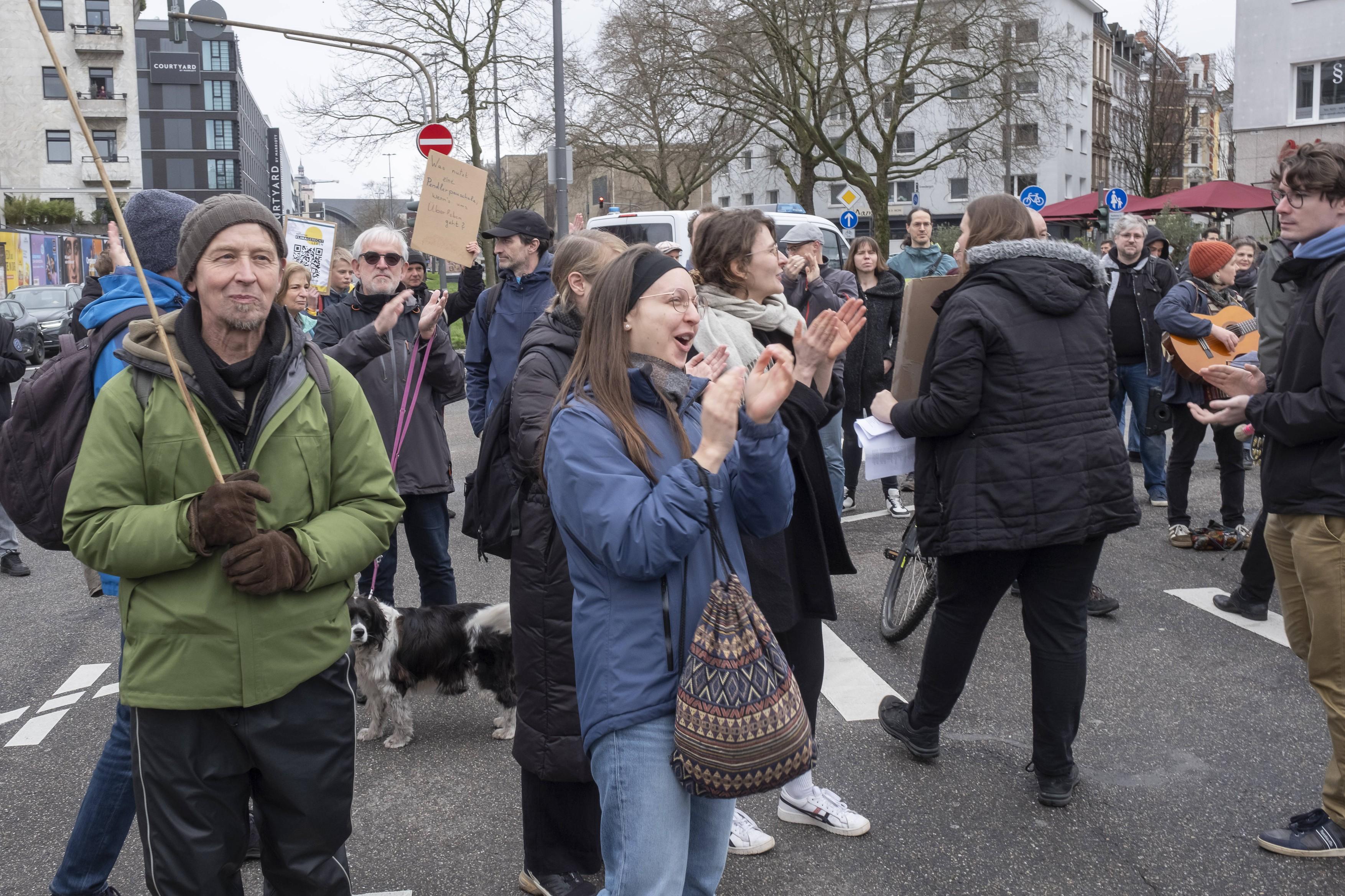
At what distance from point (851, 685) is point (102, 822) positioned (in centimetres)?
313

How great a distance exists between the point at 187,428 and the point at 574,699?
1251 mm

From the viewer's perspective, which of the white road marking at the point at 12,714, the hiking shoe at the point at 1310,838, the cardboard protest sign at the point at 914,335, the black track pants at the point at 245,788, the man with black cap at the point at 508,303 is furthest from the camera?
the man with black cap at the point at 508,303

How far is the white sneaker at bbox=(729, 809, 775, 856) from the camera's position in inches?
145

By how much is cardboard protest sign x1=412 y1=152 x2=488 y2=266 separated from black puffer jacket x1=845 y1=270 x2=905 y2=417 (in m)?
3.80

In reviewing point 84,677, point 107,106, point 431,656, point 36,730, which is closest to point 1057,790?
point 431,656

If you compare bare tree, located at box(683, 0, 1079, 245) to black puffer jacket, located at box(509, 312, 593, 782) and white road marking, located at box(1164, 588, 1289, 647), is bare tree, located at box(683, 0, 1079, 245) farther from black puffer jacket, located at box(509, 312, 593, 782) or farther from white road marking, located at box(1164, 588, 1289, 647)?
black puffer jacket, located at box(509, 312, 593, 782)

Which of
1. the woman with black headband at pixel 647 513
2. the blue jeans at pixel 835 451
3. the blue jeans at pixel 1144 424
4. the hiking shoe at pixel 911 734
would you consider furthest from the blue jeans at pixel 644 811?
the blue jeans at pixel 1144 424

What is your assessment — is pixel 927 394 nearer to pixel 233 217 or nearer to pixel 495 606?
pixel 495 606

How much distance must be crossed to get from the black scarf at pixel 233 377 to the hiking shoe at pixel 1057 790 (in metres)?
2.82

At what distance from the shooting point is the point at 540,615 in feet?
10.4

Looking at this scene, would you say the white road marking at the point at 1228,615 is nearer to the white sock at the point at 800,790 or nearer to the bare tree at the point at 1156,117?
the white sock at the point at 800,790

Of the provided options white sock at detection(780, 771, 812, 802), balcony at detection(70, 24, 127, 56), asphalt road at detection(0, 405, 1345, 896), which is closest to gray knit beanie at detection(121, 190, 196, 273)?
asphalt road at detection(0, 405, 1345, 896)

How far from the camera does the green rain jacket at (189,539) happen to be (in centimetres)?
237

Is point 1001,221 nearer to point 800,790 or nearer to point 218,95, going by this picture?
point 800,790
